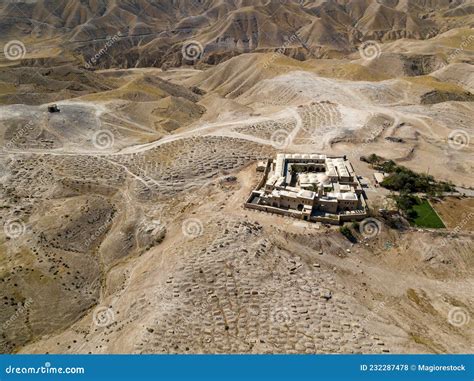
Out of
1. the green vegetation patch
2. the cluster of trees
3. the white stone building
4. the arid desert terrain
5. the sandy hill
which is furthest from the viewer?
the sandy hill

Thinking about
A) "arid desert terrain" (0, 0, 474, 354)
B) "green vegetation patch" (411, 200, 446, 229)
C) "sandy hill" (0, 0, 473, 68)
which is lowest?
"sandy hill" (0, 0, 473, 68)

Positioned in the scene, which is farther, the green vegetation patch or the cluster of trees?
the cluster of trees

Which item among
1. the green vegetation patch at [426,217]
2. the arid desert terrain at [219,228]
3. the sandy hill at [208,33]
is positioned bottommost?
the sandy hill at [208,33]

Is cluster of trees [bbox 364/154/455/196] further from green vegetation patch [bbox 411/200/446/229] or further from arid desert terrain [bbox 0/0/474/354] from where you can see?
green vegetation patch [bbox 411/200/446/229]

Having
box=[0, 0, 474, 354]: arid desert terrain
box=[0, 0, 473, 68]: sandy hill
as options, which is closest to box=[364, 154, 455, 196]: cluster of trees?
box=[0, 0, 474, 354]: arid desert terrain

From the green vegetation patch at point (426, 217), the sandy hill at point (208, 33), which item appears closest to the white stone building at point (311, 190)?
the green vegetation patch at point (426, 217)

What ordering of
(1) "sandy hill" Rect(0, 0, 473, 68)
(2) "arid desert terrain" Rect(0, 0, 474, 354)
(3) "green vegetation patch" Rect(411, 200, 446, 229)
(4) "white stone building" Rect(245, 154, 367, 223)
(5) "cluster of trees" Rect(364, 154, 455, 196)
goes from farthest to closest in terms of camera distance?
(1) "sandy hill" Rect(0, 0, 473, 68) < (5) "cluster of trees" Rect(364, 154, 455, 196) < (4) "white stone building" Rect(245, 154, 367, 223) < (3) "green vegetation patch" Rect(411, 200, 446, 229) < (2) "arid desert terrain" Rect(0, 0, 474, 354)

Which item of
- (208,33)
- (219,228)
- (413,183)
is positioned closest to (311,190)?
(219,228)

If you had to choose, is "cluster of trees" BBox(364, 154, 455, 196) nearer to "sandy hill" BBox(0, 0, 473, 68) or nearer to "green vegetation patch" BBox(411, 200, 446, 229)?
"green vegetation patch" BBox(411, 200, 446, 229)

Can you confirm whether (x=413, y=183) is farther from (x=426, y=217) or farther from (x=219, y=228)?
(x=219, y=228)

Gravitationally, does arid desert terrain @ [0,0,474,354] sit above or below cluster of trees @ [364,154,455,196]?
below

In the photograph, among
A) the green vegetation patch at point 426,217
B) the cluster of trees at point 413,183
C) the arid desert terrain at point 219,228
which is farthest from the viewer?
the cluster of trees at point 413,183

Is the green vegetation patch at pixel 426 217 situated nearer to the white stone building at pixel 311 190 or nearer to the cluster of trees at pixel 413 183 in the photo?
the cluster of trees at pixel 413 183
